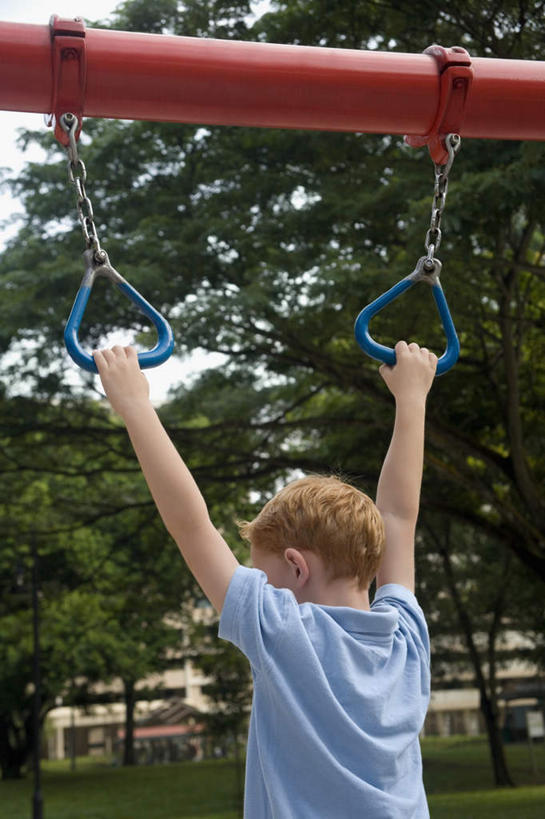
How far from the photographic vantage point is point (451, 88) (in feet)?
8.41

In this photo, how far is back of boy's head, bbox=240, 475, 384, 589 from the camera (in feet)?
5.65

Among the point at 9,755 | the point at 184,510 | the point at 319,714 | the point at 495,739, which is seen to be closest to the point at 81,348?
the point at 184,510

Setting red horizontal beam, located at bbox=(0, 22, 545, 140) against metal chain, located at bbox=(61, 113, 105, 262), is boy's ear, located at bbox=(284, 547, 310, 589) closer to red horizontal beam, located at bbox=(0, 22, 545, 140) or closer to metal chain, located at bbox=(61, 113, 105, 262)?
metal chain, located at bbox=(61, 113, 105, 262)

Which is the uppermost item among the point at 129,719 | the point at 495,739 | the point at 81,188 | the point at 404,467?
the point at 81,188

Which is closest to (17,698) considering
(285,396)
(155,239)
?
(285,396)

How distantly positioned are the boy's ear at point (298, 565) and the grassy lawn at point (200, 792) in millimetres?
14698

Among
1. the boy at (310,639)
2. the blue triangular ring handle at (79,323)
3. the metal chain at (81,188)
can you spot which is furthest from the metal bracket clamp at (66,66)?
the boy at (310,639)

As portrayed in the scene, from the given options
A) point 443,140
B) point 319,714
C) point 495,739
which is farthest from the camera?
point 495,739

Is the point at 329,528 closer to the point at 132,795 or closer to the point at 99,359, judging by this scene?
the point at 99,359

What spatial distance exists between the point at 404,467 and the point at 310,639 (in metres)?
0.52

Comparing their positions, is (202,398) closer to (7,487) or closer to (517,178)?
(7,487)

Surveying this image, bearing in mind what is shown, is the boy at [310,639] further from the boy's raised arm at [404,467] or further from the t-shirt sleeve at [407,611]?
the boy's raised arm at [404,467]

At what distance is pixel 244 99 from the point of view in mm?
2496

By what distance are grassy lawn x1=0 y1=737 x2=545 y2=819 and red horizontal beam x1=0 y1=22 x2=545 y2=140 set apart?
1425cm
